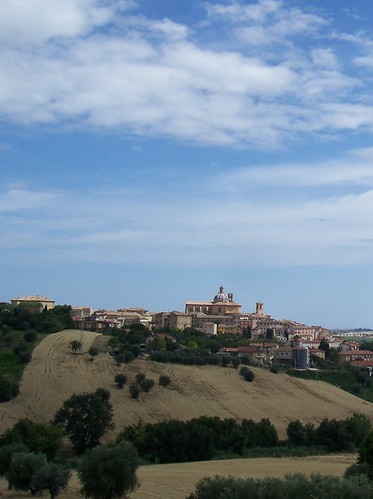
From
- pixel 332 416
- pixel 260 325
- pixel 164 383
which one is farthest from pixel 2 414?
pixel 260 325

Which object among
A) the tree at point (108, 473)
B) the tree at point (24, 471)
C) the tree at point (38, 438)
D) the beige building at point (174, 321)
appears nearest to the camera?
the tree at point (108, 473)

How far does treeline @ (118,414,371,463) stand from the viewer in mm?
43031

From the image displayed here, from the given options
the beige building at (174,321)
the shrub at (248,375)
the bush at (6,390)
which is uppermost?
the beige building at (174,321)

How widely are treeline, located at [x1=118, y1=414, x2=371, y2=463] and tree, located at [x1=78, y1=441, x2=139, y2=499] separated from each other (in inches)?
689

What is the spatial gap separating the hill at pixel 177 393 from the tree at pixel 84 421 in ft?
18.6

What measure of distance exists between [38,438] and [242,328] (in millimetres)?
96428

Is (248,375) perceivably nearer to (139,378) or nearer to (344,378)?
(139,378)

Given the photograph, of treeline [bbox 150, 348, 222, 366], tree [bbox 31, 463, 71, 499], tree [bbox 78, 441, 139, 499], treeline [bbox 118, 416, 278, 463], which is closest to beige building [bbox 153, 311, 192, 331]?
treeline [bbox 150, 348, 222, 366]

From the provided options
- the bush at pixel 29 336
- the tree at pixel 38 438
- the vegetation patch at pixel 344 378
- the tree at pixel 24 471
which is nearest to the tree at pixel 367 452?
the tree at pixel 24 471

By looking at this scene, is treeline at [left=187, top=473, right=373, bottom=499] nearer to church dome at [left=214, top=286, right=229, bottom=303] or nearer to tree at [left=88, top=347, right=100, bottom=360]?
tree at [left=88, top=347, right=100, bottom=360]

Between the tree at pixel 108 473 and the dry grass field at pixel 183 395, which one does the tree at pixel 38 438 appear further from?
the tree at pixel 108 473

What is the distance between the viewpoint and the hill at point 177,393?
56.2m

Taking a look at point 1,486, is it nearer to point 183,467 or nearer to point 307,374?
point 183,467

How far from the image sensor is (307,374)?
82250mm
